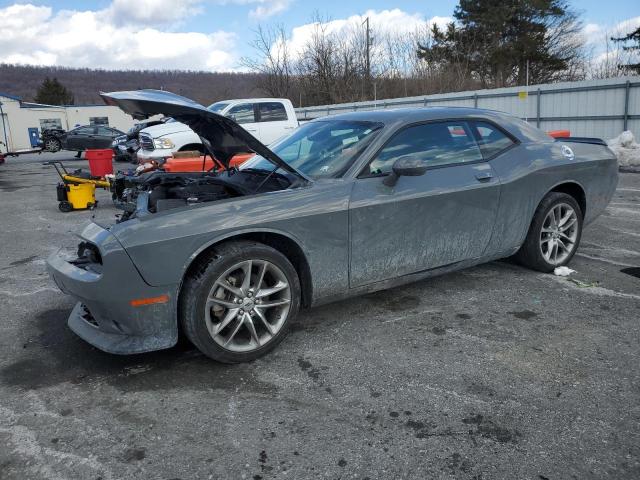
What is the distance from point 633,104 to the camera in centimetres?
1351

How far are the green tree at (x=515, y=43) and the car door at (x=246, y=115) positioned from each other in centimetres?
2514

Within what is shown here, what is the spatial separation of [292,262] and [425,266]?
1040mm

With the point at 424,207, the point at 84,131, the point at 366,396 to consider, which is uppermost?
the point at 84,131

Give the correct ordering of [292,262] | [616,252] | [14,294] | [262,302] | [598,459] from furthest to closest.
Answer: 1. [616,252]
2. [14,294]
3. [292,262]
4. [262,302]
5. [598,459]

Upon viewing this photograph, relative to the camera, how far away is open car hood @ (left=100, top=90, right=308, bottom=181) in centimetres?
336

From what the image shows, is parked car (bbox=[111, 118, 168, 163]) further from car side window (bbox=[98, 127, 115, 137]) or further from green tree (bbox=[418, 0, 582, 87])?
green tree (bbox=[418, 0, 582, 87])

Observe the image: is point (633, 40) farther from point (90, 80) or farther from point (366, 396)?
point (90, 80)

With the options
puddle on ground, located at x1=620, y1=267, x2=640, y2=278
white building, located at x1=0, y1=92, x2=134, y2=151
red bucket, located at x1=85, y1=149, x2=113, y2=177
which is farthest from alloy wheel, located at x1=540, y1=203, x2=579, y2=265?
white building, located at x1=0, y1=92, x2=134, y2=151

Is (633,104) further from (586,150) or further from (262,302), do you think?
(262,302)

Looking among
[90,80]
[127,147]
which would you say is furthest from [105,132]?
[90,80]

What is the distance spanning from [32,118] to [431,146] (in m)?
52.0

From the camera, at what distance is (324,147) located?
Answer: 3.98 meters

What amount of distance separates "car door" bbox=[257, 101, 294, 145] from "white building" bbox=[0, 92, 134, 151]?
34293 mm

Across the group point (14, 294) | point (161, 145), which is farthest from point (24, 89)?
point (14, 294)
